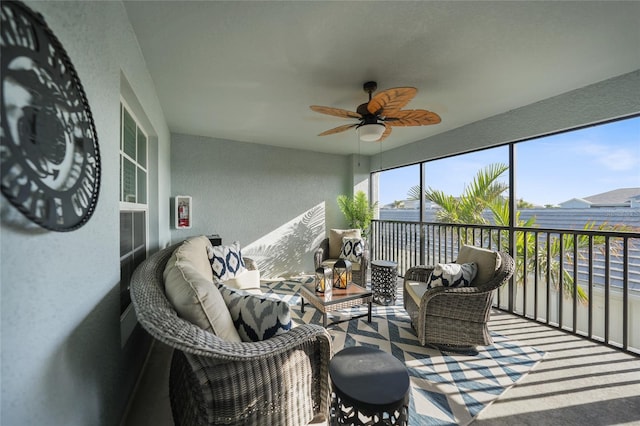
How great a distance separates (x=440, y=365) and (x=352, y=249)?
6.58 ft

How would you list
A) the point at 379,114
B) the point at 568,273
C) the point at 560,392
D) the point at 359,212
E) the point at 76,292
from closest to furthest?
the point at 76,292, the point at 560,392, the point at 379,114, the point at 568,273, the point at 359,212

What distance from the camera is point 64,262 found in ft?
2.91

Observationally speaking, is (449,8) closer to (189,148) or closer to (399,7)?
(399,7)

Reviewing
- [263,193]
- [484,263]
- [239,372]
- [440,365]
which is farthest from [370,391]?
[263,193]

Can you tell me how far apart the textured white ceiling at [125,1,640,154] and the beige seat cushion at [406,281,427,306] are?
78.8 inches

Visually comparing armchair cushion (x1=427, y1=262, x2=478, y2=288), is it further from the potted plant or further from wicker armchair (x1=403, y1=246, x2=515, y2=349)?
the potted plant

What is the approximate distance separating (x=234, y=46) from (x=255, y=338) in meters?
2.01

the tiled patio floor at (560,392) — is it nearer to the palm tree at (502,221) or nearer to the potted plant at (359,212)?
the palm tree at (502,221)

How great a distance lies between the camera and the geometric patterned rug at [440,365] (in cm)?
160

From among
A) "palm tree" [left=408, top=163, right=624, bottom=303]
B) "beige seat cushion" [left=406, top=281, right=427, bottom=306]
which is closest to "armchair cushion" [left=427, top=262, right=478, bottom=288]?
"beige seat cushion" [left=406, top=281, right=427, bottom=306]

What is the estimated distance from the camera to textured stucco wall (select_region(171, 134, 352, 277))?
416cm

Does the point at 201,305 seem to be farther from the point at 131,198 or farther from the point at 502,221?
the point at 502,221

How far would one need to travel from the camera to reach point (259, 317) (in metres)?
1.25

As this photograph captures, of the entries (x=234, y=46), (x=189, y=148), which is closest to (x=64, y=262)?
(x=234, y=46)
